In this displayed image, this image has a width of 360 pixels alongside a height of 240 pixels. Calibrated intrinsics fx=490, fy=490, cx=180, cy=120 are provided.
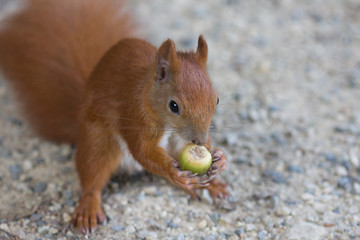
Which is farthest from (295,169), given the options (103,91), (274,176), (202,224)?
(103,91)

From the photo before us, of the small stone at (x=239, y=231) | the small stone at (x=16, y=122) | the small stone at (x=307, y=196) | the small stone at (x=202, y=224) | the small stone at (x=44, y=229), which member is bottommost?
the small stone at (x=307, y=196)

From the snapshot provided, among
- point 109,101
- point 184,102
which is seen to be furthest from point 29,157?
point 184,102

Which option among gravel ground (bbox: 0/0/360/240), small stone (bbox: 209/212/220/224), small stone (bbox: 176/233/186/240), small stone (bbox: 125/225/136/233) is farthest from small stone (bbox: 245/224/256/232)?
small stone (bbox: 125/225/136/233)

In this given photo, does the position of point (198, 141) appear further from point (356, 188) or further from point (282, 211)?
point (356, 188)

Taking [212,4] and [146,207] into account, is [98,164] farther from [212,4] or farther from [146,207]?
[212,4]

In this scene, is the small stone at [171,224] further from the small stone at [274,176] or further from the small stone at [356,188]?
the small stone at [356,188]

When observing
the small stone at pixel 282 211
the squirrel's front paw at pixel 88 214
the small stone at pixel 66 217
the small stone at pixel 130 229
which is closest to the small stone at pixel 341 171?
the small stone at pixel 282 211
